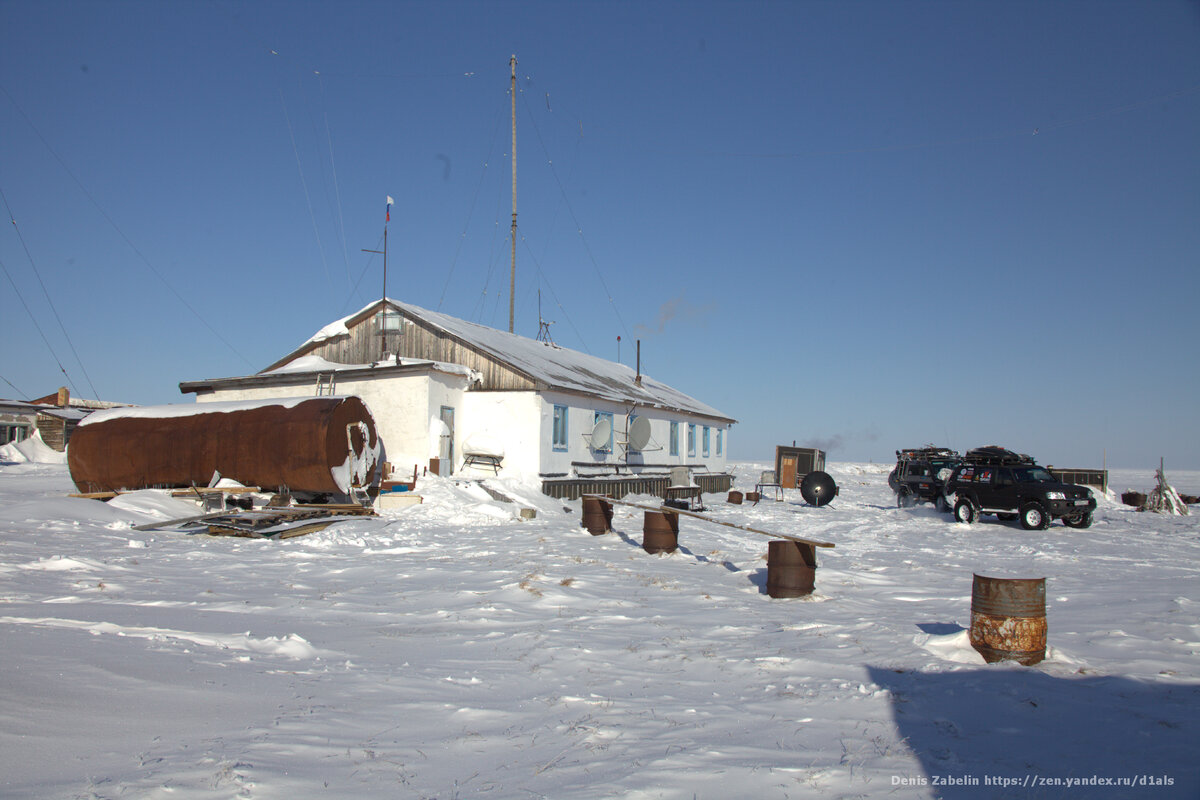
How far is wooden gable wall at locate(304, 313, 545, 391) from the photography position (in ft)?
77.2

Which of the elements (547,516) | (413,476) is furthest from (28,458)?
(547,516)

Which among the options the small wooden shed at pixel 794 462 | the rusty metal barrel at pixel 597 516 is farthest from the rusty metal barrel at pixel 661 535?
the small wooden shed at pixel 794 462

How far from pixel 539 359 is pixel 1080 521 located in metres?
18.2

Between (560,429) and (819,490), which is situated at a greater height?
(560,429)

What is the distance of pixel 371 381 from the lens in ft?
74.8

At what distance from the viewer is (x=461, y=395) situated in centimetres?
2377

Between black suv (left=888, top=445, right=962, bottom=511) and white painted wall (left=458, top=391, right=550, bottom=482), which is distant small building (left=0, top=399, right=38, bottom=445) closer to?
white painted wall (left=458, top=391, right=550, bottom=482)

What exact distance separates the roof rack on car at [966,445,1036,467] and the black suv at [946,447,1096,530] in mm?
3964

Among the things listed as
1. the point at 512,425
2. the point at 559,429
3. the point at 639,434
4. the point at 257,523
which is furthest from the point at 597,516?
the point at 639,434

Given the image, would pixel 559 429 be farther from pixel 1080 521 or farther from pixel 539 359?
pixel 1080 521

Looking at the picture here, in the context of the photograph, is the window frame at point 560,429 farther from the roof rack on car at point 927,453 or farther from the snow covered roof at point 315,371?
the roof rack on car at point 927,453

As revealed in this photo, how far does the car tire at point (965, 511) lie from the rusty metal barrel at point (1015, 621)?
17.2 meters

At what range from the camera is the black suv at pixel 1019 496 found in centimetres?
2109

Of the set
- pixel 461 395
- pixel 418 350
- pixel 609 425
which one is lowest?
pixel 609 425
